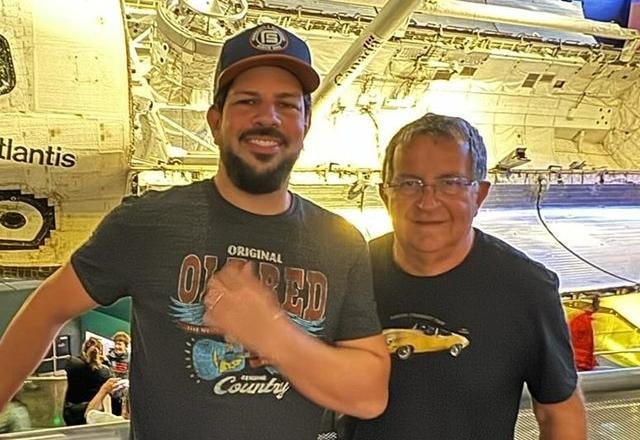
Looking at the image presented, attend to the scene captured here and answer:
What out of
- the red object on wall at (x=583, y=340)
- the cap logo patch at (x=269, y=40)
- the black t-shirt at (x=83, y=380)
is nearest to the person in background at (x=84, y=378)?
the black t-shirt at (x=83, y=380)

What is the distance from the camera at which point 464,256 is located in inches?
51.6

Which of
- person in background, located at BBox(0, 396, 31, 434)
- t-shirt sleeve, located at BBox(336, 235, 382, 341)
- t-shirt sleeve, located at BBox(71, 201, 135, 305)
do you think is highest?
t-shirt sleeve, located at BBox(71, 201, 135, 305)

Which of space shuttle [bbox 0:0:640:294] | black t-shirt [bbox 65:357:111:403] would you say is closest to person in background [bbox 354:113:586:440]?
space shuttle [bbox 0:0:640:294]

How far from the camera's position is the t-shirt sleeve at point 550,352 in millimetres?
1263

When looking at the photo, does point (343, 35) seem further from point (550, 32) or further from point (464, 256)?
point (464, 256)

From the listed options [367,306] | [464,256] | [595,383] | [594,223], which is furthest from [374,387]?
[594,223]

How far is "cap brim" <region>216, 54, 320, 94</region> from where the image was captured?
1.10 metres

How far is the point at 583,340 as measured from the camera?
14.8ft

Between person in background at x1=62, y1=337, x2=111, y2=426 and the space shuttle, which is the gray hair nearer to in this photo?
the space shuttle

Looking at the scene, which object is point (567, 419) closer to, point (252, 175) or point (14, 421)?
point (252, 175)

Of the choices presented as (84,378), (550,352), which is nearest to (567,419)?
(550,352)

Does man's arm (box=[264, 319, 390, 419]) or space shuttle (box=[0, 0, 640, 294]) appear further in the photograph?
space shuttle (box=[0, 0, 640, 294])

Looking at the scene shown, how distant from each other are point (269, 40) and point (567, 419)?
0.79 metres

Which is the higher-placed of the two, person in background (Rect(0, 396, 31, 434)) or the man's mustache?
the man's mustache
